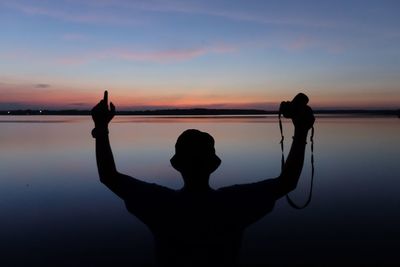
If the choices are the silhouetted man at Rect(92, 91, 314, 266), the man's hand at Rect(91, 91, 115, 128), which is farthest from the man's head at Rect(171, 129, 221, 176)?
the man's hand at Rect(91, 91, 115, 128)

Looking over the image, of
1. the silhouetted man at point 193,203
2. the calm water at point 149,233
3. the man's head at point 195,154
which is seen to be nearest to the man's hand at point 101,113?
the silhouetted man at point 193,203

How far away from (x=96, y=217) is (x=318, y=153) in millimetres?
17596

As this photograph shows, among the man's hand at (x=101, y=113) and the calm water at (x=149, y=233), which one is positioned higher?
the man's hand at (x=101, y=113)

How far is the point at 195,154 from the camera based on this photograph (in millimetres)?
1678

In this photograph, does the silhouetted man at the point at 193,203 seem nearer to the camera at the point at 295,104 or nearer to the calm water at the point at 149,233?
the camera at the point at 295,104

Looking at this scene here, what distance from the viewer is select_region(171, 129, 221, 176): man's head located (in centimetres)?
168

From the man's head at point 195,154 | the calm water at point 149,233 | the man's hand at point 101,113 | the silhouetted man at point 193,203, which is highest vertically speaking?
the man's hand at point 101,113

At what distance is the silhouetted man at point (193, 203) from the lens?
5.28 ft

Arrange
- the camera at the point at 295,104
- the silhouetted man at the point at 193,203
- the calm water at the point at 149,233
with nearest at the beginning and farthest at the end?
the silhouetted man at the point at 193,203, the camera at the point at 295,104, the calm water at the point at 149,233

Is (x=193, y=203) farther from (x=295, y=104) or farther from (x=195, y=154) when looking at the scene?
(x=295, y=104)

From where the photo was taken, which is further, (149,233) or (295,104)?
(149,233)

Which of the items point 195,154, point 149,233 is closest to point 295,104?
point 195,154

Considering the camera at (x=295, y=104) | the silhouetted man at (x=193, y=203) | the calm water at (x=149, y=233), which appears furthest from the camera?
the calm water at (x=149, y=233)

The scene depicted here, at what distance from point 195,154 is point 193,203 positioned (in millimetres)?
187
